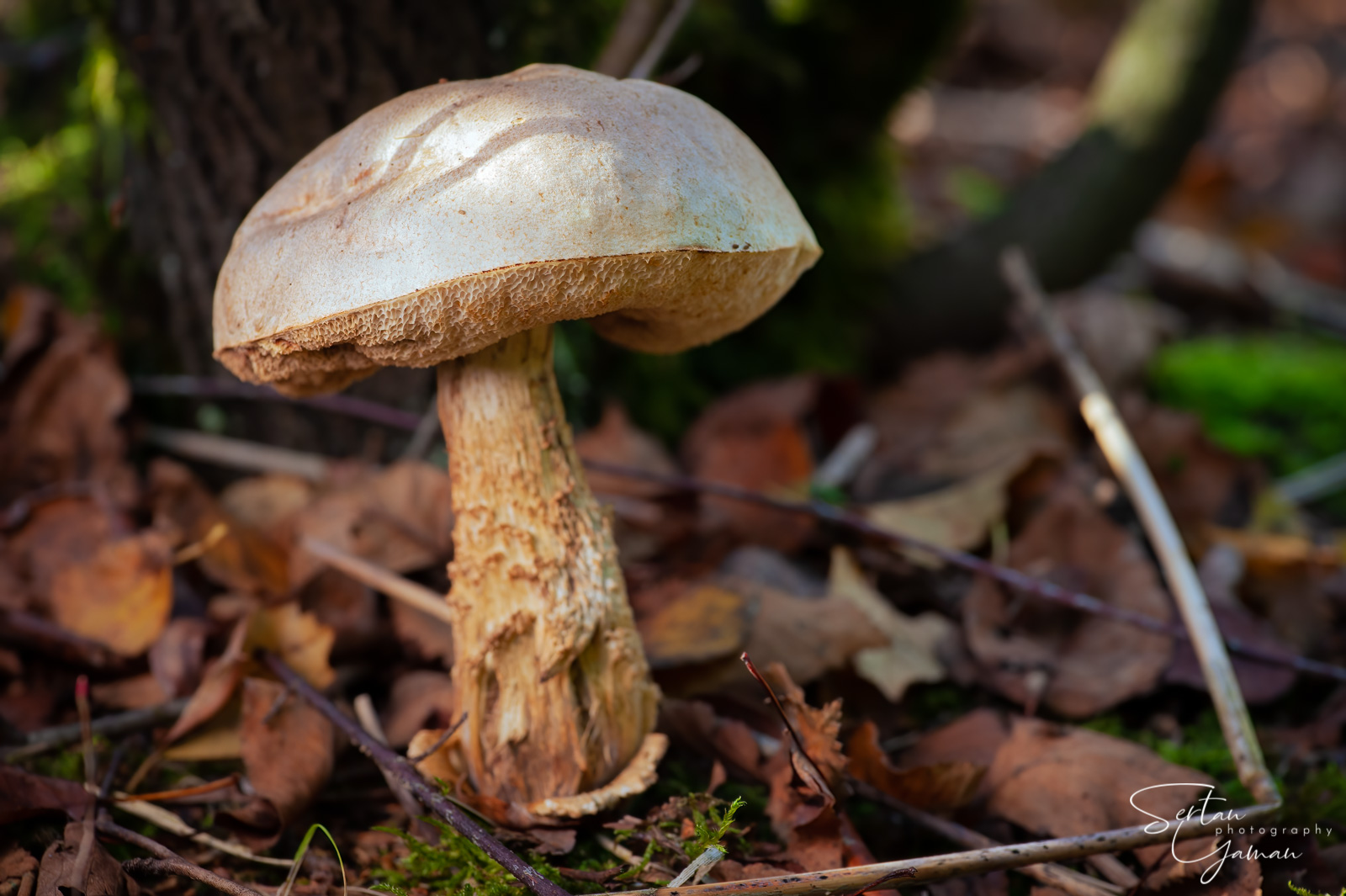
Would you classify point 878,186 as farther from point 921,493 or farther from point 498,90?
point 498,90

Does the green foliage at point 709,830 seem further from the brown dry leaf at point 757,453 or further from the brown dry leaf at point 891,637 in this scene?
the brown dry leaf at point 757,453

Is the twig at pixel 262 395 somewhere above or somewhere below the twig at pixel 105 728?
above

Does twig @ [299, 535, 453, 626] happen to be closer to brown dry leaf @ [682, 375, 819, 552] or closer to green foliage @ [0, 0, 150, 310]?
brown dry leaf @ [682, 375, 819, 552]

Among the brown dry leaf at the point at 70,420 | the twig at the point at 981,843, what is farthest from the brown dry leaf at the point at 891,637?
the brown dry leaf at the point at 70,420

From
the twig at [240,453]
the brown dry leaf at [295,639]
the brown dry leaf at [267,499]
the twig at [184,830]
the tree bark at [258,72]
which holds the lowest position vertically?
the twig at [184,830]

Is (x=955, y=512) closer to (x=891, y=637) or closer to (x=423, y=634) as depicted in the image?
(x=891, y=637)

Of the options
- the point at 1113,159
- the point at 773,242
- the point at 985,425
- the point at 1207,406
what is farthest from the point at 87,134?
the point at 1207,406

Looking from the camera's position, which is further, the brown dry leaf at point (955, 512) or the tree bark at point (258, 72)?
the brown dry leaf at point (955, 512)
